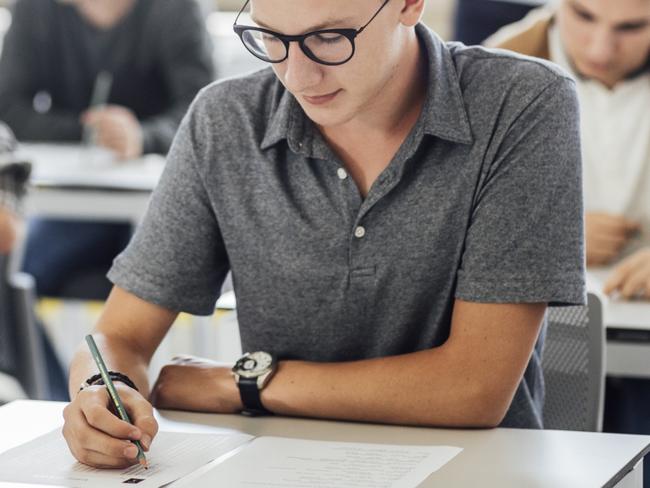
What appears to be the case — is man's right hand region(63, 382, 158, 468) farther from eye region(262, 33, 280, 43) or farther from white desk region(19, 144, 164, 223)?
white desk region(19, 144, 164, 223)

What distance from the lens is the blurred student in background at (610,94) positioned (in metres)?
2.56

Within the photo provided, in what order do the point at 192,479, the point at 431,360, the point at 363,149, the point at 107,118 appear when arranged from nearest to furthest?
the point at 192,479
the point at 431,360
the point at 363,149
the point at 107,118

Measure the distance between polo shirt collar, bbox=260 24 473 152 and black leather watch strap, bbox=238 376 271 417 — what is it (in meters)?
0.33

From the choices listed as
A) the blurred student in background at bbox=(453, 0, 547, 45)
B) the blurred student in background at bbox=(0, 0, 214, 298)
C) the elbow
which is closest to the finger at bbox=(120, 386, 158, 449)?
the elbow

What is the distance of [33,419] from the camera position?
5.29ft

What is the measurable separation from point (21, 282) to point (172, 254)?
1.22 metres

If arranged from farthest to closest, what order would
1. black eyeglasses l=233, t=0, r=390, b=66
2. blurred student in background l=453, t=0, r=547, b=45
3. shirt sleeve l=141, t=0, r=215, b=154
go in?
shirt sleeve l=141, t=0, r=215, b=154
blurred student in background l=453, t=0, r=547, b=45
black eyeglasses l=233, t=0, r=390, b=66

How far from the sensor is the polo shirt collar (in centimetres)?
164

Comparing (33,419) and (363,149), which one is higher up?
(363,149)

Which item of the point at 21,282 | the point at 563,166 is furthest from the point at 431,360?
the point at 21,282

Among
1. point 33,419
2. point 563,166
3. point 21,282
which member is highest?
point 563,166

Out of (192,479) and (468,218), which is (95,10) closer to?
(468,218)

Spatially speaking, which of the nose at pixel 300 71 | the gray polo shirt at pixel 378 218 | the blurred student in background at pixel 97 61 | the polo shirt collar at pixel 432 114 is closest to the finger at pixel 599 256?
the gray polo shirt at pixel 378 218

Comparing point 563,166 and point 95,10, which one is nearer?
point 563,166
